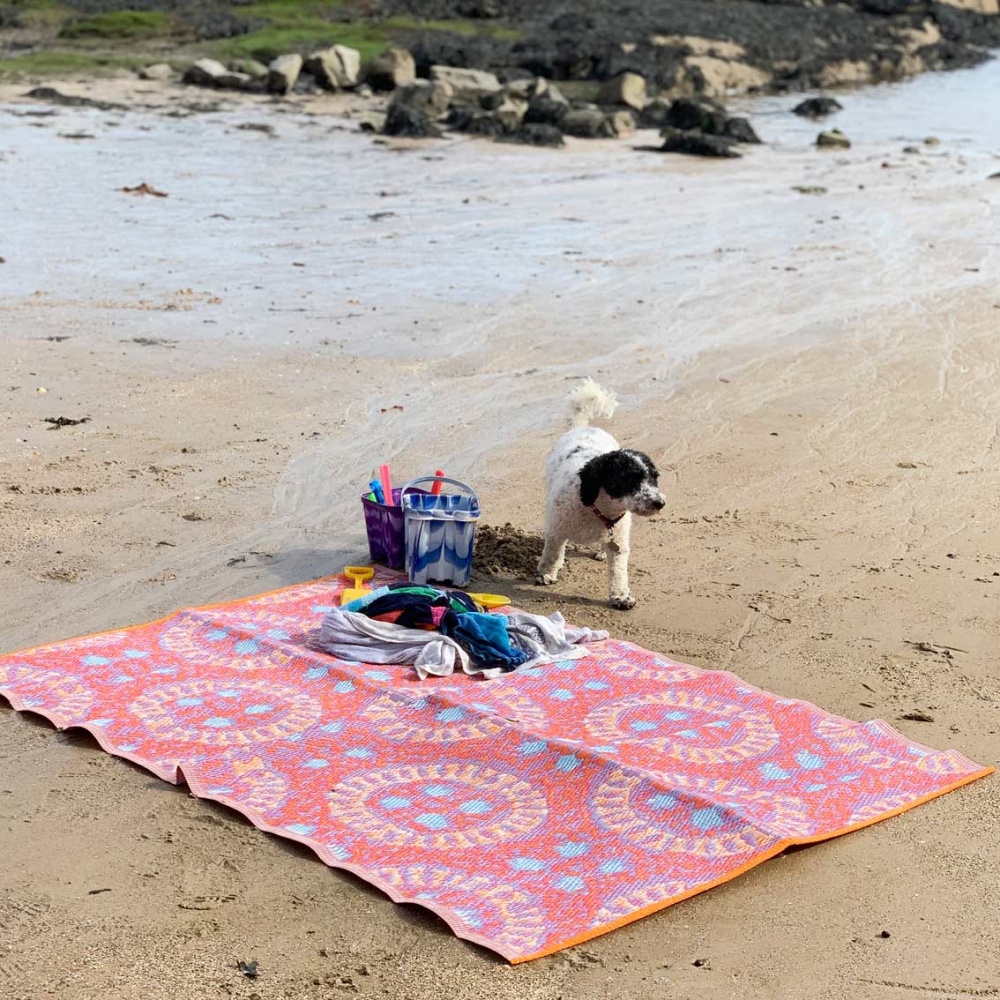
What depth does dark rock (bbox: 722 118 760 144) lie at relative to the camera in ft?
88.3

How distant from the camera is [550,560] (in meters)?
7.52

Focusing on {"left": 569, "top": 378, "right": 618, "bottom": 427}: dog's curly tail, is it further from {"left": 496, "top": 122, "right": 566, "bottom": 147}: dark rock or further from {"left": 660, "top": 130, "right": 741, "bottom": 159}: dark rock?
{"left": 496, "top": 122, "right": 566, "bottom": 147}: dark rock

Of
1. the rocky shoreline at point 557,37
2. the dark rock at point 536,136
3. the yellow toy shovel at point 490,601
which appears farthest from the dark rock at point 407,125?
the yellow toy shovel at point 490,601

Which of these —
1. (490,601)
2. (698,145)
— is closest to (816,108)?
(698,145)

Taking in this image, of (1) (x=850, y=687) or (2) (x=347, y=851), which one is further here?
(1) (x=850, y=687)

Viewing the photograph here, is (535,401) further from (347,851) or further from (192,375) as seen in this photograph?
(347,851)

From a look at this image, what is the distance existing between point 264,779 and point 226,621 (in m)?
1.53

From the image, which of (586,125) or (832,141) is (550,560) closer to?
(586,125)

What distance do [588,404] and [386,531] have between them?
4.41ft

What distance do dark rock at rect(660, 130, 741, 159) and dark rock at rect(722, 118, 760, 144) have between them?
106 centimetres

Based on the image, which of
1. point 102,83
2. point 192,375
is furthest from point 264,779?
point 102,83

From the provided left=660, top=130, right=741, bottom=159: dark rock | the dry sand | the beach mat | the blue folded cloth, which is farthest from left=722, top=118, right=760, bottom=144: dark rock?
the blue folded cloth

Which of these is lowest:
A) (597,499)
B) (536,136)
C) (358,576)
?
(536,136)

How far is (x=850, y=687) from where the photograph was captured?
6.37 m
